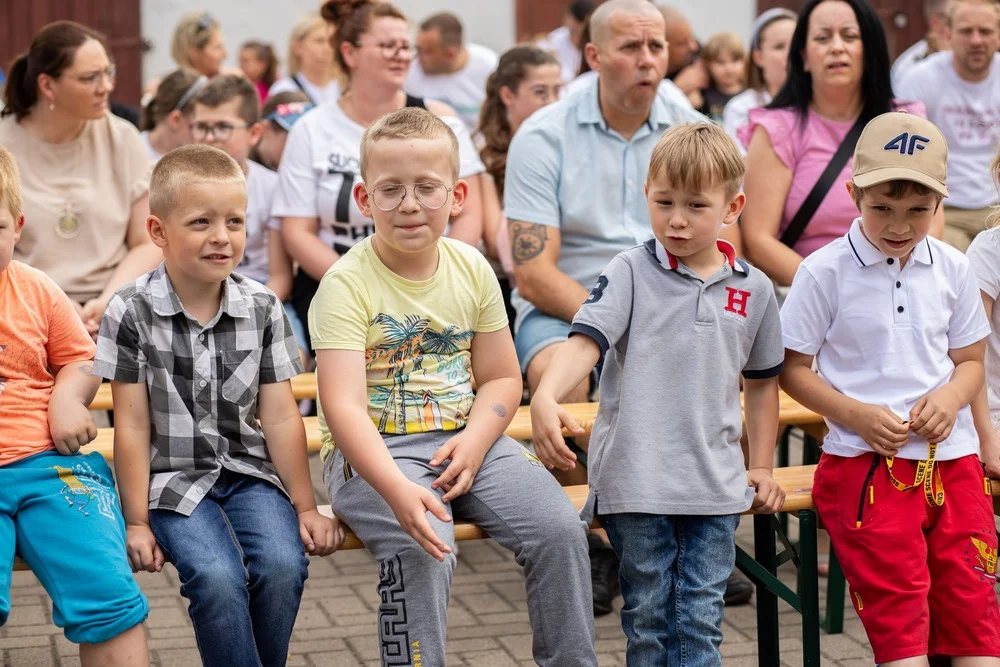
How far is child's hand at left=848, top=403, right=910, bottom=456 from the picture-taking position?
112 inches

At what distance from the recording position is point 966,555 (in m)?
2.88

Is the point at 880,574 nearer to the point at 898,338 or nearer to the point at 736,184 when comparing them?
the point at 898,338

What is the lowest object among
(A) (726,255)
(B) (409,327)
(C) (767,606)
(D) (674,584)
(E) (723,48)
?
(C) (767,606)

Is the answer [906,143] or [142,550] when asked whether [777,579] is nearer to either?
[906,143]

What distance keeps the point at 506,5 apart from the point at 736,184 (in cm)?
967

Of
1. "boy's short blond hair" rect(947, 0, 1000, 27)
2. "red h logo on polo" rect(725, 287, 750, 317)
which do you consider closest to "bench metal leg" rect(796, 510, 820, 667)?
"red h logo on polo" rect(725, 287, 750, 317)

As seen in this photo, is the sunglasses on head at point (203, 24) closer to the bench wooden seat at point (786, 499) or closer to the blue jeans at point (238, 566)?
the bench wooden seat at point (786, 499)

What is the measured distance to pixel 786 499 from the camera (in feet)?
10.1

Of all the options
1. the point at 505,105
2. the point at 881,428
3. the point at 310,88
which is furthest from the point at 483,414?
the point at 310,88

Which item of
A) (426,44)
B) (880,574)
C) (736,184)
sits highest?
(426,44)

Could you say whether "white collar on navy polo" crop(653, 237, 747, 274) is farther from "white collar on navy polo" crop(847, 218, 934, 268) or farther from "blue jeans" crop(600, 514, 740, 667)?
"blue jeans" crop(600, 514, 740, 667)

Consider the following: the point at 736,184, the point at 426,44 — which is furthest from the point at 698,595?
the point at 426,44

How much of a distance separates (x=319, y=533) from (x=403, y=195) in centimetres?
76

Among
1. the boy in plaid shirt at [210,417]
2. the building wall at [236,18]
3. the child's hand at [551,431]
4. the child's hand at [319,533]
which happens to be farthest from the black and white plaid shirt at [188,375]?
the building wall at [236,18]
